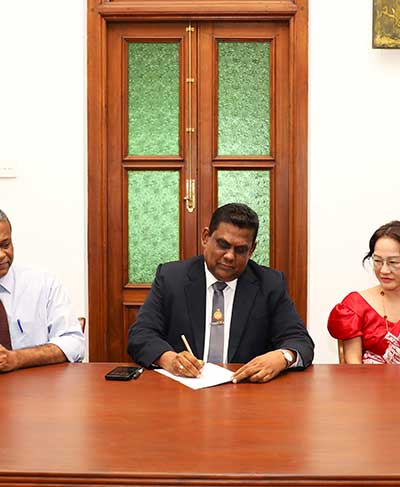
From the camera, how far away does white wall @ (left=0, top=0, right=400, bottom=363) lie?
4.71 m

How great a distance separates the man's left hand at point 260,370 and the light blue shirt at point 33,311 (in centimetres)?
75

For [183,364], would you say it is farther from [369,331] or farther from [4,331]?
[369,331]

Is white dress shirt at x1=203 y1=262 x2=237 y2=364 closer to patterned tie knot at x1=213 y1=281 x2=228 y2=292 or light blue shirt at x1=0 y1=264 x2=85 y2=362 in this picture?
patterned tie knot at x1=213 y1=281 x2=228 y2=292

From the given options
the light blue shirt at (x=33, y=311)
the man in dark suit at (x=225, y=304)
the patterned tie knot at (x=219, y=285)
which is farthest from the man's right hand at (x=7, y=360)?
the patterned tie knot at (x=219, y=285)

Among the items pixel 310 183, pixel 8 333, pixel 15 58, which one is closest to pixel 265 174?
pixel 310 183

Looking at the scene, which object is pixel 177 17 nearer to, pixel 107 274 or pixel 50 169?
pixel 50 169

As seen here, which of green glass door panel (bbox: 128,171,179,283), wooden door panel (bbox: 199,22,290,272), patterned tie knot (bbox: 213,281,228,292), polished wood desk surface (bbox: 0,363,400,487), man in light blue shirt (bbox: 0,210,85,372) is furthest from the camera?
green glass door panel (bbox: 128,171,179,283)

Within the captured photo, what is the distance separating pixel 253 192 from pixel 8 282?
2194 millimetres

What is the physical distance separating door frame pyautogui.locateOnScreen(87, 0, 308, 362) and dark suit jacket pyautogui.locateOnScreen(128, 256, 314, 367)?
5.38 ft

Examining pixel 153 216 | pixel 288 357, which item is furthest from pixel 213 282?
pixel 153 216

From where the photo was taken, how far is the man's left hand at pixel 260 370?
2580mm

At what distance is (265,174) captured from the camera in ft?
16.1

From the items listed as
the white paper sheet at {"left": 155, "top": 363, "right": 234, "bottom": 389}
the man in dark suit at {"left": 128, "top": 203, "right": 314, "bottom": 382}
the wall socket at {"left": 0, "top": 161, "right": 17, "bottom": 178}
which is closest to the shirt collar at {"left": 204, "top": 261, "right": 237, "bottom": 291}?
the man in dark suit at {"left": 128, "top": 203, "right": 314, "bottom": 382}

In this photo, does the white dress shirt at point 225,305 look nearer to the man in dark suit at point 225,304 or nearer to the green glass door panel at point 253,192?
the man in dark suit at point 225,304
